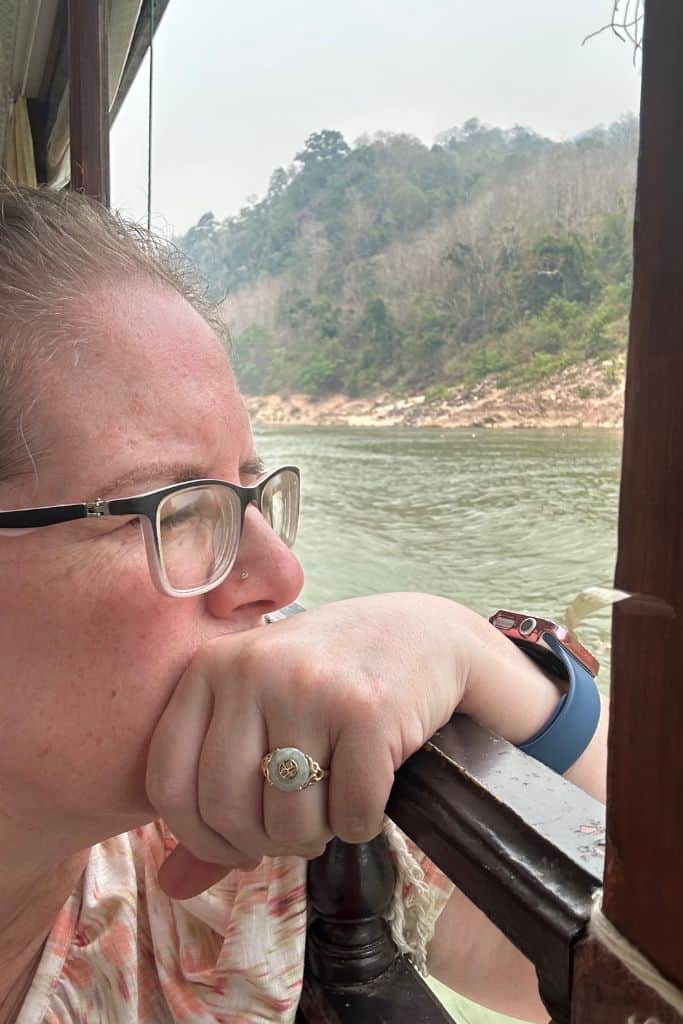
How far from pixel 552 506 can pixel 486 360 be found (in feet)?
16.0

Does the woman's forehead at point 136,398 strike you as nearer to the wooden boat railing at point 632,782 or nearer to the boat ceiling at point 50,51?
the wooden boat railing at point 632,782

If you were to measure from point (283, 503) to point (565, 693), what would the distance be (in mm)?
383

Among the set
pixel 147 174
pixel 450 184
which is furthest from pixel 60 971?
pixel 450 184

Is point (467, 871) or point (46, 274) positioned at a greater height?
point (46, 274)

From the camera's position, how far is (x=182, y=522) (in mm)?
671

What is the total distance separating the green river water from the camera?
6.20 m

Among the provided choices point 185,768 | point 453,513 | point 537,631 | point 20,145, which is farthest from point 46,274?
Result: point 453,513

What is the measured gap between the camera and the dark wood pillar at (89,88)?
2406mm

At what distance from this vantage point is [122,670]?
0.60 metres

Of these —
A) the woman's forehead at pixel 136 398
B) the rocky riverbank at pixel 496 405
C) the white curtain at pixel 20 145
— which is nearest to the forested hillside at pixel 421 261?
the rocky riverbank at pixel 496 405

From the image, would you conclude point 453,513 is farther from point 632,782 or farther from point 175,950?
point 632,782

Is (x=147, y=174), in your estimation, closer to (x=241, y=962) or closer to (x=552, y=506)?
(x=241, y=962)

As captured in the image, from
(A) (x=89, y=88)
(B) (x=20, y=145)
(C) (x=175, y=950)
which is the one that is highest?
(B) (x=20, y=145)

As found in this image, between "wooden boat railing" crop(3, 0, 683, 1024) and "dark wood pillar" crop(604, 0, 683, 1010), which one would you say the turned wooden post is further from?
"dark wood pillar" crop(604, 0, 683, 1010)
